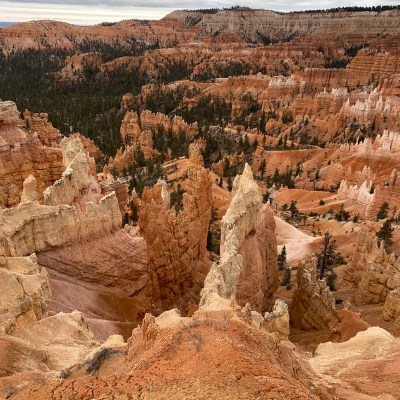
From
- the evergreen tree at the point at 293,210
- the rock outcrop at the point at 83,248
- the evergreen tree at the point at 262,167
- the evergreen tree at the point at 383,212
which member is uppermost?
the rock outcrop at the point at 83,248

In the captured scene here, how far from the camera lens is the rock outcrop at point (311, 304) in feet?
55.0

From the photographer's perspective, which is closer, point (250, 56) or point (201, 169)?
point (201, 169)

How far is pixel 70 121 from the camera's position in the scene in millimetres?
79688

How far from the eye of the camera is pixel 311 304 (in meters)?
17.5

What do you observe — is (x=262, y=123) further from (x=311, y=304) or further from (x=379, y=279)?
(x=311, y=304)

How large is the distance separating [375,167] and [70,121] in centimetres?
5448

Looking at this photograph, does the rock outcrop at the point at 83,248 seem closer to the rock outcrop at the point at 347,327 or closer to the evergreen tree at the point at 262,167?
the rock outcrop at the point at 347,327

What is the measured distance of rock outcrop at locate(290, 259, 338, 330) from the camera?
55.0 feet

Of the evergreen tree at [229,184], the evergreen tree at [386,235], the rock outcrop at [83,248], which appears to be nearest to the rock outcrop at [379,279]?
the evergreen tree at [386,235]

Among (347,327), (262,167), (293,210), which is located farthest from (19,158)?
(262,167)

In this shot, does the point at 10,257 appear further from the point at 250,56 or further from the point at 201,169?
the point at 250,56

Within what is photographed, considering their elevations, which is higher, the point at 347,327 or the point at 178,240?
the point at 178,240

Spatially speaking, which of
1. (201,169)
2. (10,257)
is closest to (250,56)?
(201,169)

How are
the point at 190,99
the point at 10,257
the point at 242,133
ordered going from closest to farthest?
the point at 10,257 < the point at 242,133 < the point at 190,99
